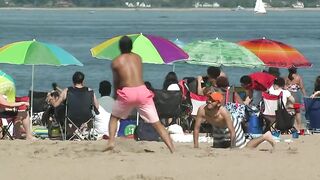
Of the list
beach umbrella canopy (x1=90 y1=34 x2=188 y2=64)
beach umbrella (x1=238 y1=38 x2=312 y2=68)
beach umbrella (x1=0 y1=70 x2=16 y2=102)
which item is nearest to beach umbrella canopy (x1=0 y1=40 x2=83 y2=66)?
beach umbrella canopy (x1=90 y1=34 x2=188 y2=64)

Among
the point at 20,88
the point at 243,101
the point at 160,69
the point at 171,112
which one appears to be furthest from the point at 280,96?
the point at 160,69

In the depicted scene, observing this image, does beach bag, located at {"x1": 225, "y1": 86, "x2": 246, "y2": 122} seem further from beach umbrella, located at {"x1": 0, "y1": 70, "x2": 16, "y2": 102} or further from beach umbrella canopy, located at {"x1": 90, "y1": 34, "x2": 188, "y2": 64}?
beach umbrella, located at {"x1": 0, "y1": 70, "x2": 16, "y2": 102}

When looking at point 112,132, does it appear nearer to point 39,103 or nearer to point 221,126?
point 221,126

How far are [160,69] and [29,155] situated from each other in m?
23.7

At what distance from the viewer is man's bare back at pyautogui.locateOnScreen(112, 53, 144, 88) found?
9961 millimetres

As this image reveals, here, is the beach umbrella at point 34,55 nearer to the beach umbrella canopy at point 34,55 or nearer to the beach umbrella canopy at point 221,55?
the beach umbrella canopy at point 34,55

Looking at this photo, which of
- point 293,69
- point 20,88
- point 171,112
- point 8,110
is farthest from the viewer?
point 20,88

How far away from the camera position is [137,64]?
10.0 metres

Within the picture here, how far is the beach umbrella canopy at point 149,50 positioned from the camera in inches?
504

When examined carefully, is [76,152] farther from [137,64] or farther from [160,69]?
[160,69]

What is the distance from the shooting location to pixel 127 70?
392 inches

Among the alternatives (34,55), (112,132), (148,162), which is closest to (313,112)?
(34,55)

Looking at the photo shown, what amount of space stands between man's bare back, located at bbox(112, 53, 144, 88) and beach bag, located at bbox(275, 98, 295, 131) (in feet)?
11.1

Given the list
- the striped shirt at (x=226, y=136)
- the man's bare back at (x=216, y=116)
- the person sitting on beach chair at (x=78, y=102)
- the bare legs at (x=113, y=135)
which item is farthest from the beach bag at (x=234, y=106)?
the bare legs at (x=113, y=135)
